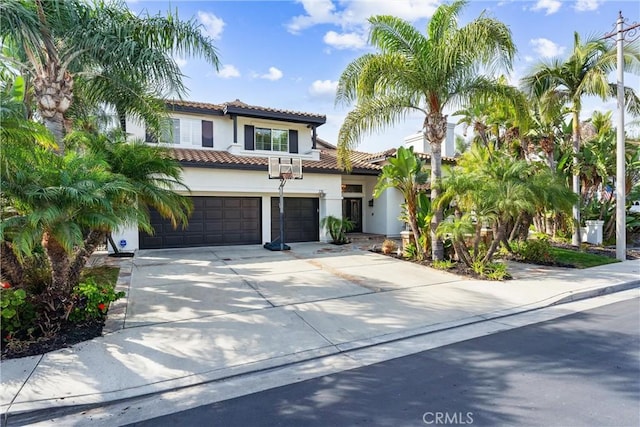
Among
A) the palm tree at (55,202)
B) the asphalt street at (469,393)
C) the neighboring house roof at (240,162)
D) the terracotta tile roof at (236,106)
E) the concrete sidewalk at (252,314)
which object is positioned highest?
the terracotta tile roof at (236,106)

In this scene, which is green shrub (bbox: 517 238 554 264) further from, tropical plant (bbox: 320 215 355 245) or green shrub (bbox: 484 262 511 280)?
tropical plant (bbox: 320 215 355 245)

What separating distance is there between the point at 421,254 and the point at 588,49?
9.99 metres

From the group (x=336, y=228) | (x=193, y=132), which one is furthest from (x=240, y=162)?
(x=336, y=228)

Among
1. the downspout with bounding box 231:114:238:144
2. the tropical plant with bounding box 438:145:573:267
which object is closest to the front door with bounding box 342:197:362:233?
the downspout with bounding box 231:114:238:144

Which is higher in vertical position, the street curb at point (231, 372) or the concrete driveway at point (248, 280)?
the concrete driveway at point (248, 280)

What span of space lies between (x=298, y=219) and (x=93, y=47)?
10.5 metres

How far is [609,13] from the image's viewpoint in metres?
11.5

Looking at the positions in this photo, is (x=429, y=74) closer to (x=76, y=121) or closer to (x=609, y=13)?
(x=609, y=13)

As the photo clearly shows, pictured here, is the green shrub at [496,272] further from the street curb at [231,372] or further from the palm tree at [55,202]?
the palm tree at [55,202]

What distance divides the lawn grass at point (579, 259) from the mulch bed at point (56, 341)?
40.2 ft

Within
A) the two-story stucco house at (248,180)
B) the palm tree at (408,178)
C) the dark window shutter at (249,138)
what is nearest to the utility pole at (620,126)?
the palm tree at (408,178)

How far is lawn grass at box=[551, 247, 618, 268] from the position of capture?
10539 mm

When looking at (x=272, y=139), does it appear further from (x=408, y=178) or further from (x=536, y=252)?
(x=536, y=252)

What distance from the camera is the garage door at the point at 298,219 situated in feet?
50.6
